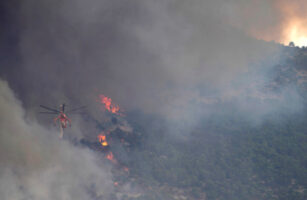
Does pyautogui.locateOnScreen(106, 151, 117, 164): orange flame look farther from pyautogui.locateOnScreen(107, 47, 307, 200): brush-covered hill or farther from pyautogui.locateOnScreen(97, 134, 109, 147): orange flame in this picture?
pyautogui.locateOnScreen(97, 134, 109, 147): orange flame

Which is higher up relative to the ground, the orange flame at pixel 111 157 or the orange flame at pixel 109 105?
the orange flame at pixel 109 105

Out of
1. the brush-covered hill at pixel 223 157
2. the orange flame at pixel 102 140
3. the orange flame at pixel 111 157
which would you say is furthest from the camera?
the orange flame at pixel 102 140

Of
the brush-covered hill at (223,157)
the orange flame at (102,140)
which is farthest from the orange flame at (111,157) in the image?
the orange flame at (102,140)

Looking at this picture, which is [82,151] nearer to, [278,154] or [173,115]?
[173,115]

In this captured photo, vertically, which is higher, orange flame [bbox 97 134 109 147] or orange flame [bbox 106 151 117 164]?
orange flame [bbox 97 134 109 147]

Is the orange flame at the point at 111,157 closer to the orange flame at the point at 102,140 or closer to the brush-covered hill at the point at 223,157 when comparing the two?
the brush-covered hill at the point at 223,157

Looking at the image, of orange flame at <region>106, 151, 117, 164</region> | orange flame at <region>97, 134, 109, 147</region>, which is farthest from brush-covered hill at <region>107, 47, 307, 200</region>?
orange flame at <region>97, 134, 109, 147</region>

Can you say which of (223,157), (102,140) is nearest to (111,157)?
(102,140)

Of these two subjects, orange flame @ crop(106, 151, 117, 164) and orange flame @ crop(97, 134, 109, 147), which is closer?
orange flame @ crop(106, 151, 117, 164)

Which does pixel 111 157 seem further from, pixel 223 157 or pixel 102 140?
pixel 223 157

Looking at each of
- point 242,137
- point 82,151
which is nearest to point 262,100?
point 242,137

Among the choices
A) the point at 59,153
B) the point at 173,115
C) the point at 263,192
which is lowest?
the point at 263,192
